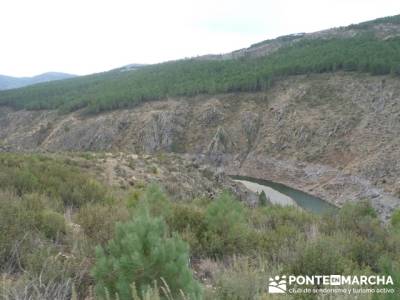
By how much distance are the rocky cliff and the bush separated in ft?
100

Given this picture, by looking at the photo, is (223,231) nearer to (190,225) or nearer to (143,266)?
(190,225)

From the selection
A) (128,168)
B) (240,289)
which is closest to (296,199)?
(128,168)

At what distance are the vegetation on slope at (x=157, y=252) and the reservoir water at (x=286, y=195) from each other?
2829 centimetres

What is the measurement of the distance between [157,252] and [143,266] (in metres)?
0.21

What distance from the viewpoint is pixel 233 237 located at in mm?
7156

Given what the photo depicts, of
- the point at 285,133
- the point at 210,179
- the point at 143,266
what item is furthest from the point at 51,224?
the point at 285,133

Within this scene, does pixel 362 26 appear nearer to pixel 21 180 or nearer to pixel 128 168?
pixel 128 168

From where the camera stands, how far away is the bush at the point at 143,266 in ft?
13.1

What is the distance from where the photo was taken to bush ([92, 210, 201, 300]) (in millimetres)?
3979

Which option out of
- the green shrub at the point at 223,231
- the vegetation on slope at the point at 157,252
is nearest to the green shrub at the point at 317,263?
the vegetation on slope at the point at 157,252

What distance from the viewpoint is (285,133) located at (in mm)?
50844

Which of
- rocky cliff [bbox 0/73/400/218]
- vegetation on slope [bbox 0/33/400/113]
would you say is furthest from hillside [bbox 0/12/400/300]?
vegetation on slope [bbox 0/33/400/113]

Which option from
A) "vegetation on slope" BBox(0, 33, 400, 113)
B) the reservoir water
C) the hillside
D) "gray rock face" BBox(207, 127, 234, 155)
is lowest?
the reservoir water

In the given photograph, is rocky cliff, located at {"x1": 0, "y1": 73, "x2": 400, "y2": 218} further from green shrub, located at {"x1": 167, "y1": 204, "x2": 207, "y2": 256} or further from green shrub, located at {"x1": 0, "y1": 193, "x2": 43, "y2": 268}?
green shrub, located at {"x1": 0, "y1": 193, "x2": 43, "y2": 268}
